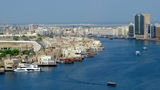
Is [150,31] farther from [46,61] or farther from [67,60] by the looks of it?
Answer: [46,61]

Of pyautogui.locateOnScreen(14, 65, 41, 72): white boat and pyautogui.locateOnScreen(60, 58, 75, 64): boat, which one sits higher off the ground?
pyautogui.locateOnScreen(60, 58, 75, 64): boat

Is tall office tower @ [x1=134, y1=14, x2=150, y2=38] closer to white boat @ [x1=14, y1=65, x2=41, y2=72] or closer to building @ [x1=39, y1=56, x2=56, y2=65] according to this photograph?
building @ [x1=39, y1=56, x2=56, y2=65]

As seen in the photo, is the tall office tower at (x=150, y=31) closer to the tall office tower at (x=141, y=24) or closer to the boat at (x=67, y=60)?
the tall office tower at (x=141, y=24)

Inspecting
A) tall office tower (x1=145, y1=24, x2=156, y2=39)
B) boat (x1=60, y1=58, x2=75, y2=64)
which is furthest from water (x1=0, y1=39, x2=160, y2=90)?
tall office tower (x1=145, y1=24, x2=156, y2=39)

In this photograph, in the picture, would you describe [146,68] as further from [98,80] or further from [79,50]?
[79,50]

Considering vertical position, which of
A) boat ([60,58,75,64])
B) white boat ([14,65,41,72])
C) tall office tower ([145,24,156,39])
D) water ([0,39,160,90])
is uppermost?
tall office tower ([145,24,156,39])

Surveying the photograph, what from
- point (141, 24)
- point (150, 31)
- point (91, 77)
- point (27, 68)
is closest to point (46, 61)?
point (27, 68)

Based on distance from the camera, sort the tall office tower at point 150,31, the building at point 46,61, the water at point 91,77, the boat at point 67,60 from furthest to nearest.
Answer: the tall office tower at point 150,31 < the boat at point 67,60 < the building at point 46,61 < the water at point 91,77

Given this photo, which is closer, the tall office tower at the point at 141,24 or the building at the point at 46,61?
the building at the point at 46,61

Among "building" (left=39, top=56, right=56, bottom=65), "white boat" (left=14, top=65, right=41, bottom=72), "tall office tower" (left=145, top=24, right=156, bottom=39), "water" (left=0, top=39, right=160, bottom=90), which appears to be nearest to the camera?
"water" (left=0, top=39, right=160, bottom=90)

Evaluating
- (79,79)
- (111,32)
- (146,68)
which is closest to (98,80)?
(79,79)

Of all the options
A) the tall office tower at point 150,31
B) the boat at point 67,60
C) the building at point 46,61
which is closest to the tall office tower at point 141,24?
the tall office tower at point 150,31
